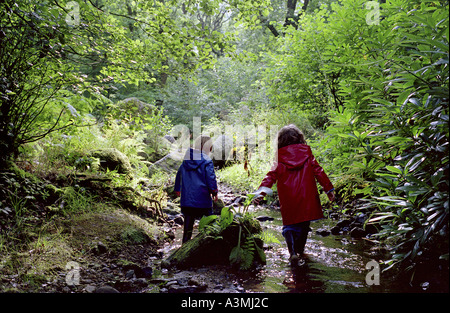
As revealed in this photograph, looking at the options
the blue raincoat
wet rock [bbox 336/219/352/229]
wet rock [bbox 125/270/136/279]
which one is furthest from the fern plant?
wet rock [bbox 336/219/352/229]

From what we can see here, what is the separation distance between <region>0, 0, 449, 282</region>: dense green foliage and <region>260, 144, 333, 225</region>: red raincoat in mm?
509

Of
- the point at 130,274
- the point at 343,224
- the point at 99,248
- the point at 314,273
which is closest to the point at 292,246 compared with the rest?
the point at 314,273

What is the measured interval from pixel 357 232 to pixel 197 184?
2700 mm

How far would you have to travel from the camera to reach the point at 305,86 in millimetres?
6516

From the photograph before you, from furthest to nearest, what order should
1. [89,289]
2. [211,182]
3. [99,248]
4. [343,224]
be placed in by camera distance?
[343,224]
[211,182]
[99,248]
[89,289]

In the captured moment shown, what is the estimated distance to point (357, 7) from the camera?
4.50 metres

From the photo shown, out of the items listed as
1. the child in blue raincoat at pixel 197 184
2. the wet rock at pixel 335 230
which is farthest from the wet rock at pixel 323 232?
the child in blue raincoat at pixel 197 184

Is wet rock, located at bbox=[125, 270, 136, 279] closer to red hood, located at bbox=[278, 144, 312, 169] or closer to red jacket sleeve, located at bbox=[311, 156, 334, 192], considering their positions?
red hood, located at bbox=[278, 144, 312, 169]

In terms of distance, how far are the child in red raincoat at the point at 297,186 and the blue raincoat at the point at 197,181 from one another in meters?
1.17

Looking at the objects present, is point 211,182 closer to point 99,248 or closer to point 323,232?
point 99,248
